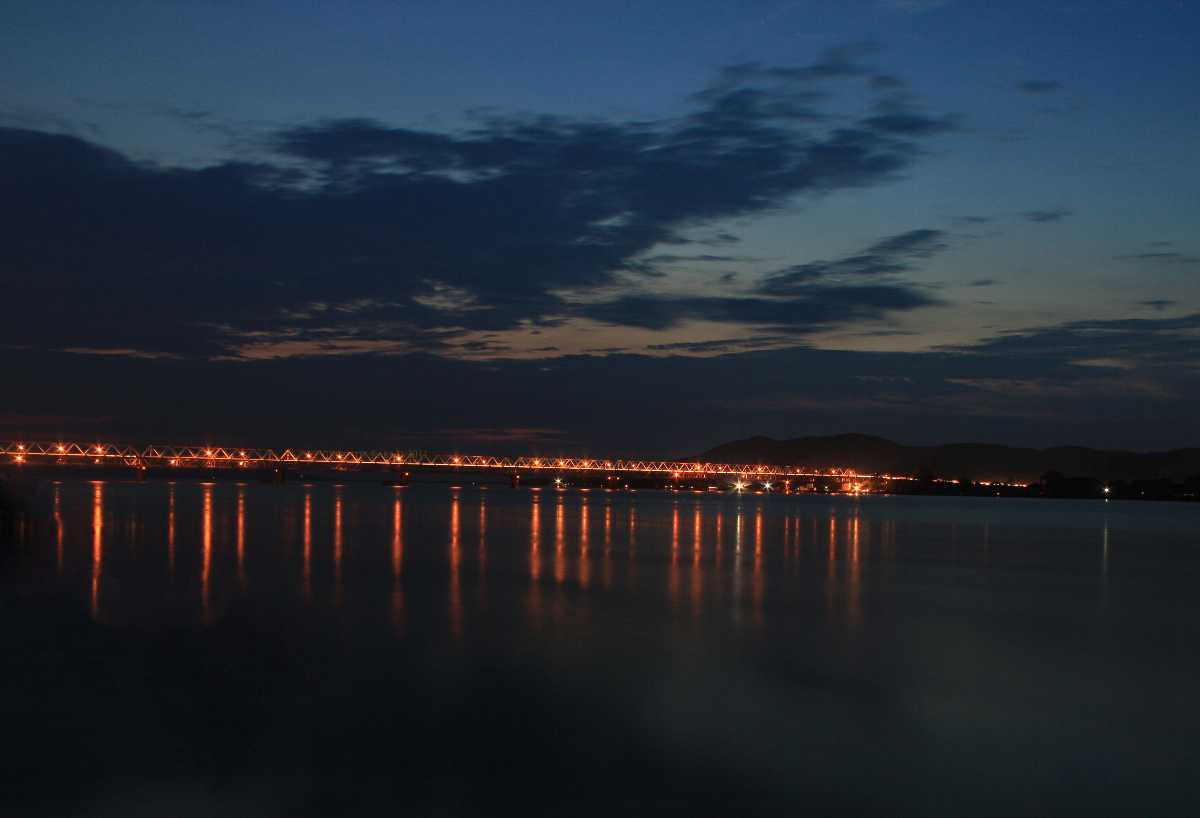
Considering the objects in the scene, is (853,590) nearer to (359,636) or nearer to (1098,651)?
(1098,651)

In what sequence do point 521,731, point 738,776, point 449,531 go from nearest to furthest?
A: point 738,776 < point 521,731 < point 449,531

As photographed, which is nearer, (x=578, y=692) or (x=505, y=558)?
(x=578, y=692)

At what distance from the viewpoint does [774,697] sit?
1243 centimetres

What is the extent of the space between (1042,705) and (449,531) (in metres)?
34.7

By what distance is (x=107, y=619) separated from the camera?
16875 millimetres

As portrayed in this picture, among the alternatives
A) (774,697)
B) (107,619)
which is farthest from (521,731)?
(107,619)

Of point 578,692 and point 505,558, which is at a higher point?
point 578,692

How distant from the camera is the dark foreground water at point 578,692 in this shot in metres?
8.92

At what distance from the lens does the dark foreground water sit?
8.92m

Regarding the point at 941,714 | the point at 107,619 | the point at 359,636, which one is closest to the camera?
the point at 941,714

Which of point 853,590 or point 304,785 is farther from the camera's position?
point 853,590

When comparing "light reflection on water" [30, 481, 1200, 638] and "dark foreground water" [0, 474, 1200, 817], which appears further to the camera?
"light reflection on water" [30, 481, 1200, 638]

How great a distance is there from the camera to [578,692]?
12.4 m

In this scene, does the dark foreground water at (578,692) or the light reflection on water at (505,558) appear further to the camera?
the light reflection on water at (505,558)
